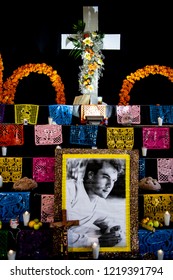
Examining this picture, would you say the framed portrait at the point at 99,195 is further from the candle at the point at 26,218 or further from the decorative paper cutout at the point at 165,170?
the decorative paper cutout at the point at 165,170

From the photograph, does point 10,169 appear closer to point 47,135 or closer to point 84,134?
point 47,135

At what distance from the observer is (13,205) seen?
126 inches

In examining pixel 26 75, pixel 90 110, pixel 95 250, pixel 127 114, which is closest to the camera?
pixel 95 250

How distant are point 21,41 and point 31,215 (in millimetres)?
4679

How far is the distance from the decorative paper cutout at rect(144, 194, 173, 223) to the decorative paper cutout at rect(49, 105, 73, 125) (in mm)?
2170

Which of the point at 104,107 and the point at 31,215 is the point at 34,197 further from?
the point at 104,107

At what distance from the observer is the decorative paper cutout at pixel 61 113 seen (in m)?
5.02

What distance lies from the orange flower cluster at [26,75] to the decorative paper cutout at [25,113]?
5.19 feet

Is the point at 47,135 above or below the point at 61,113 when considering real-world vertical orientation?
below

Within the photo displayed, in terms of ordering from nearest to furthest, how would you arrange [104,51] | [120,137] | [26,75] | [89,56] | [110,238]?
1. [110,238]
2. [120,137]
3. [89,56]
4. [26,75]
5. [104,51]

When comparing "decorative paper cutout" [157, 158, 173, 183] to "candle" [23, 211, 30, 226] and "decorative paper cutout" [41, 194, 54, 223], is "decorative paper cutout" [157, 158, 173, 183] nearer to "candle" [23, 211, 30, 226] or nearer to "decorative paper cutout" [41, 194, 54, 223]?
"decorative paper cutout" [41, 194, 54, 223]

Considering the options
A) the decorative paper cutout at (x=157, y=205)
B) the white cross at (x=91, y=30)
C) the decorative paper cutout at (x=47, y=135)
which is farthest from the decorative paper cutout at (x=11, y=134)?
the white cross at (x=91, y=30)

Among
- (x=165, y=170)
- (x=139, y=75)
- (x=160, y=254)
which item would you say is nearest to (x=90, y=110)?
(x=165, y=170)

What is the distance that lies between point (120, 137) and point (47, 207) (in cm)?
109
